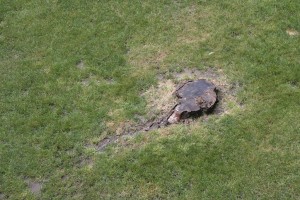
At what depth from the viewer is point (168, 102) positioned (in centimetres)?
867

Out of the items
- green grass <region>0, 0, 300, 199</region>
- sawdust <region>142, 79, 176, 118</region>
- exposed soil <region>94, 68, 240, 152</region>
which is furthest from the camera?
sawdust <region>142, 79, 176, 118</region>

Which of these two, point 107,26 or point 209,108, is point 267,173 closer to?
point 209,108

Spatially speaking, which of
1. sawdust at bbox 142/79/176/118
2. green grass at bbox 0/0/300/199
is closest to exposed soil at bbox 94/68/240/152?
sawdust at bbox 142/79/176/118

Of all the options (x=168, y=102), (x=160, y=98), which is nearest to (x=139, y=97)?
(x=160, y=98)

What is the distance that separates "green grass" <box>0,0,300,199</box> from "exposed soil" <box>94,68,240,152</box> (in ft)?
0.45

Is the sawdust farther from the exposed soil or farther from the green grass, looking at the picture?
the green grass

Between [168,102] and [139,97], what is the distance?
0.53 m

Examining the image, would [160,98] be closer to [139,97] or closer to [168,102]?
[168,102]

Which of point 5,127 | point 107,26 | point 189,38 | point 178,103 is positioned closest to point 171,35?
point 189,38

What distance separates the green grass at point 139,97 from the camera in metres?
7.64

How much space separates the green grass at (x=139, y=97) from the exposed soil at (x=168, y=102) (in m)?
0.14

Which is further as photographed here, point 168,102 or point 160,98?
point 160,98

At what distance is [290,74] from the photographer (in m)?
8.93

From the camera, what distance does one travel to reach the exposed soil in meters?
8.37
